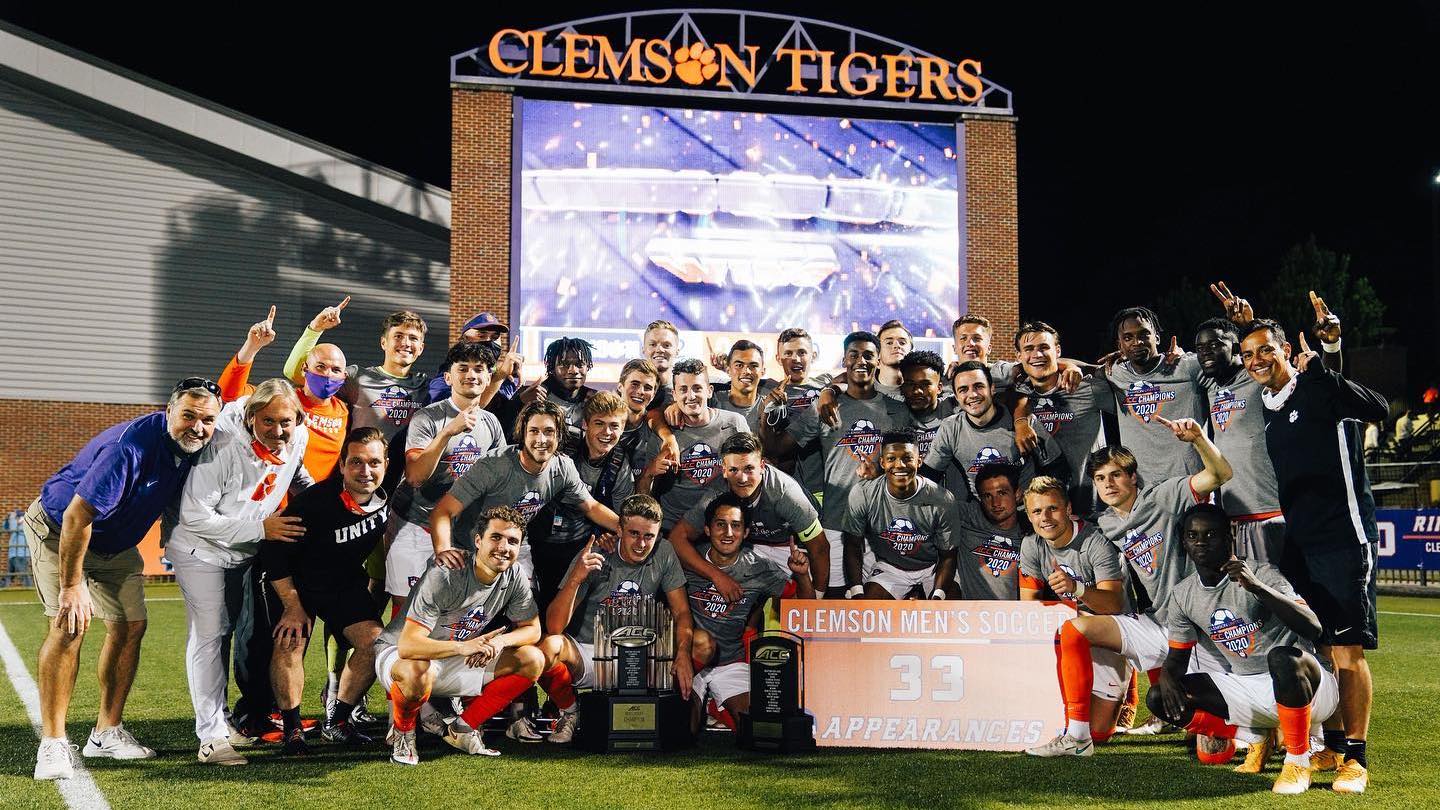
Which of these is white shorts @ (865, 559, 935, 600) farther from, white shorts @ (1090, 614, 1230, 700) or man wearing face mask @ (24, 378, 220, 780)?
man wearing face mask @ (24, 378, 220, 780)

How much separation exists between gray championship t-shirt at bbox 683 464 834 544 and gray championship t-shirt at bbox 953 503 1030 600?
96 cm

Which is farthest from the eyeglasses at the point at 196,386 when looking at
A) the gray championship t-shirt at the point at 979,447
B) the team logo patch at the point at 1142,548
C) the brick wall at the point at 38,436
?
the brick wall at the point at 38,436

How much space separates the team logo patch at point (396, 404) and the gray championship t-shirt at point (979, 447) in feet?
11.4

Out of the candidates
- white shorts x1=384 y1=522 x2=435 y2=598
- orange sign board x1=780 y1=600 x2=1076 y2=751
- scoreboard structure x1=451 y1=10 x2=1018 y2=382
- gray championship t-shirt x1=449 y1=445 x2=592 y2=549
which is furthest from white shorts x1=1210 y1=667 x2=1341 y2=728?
scoreboard structure x1=451 y1=10 x2=1018 y2=382

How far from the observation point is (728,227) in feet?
63.4

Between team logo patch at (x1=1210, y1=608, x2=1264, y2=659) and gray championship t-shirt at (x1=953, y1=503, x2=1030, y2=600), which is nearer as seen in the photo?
team logo patch at (x1=1210, y1=608, x2=1264, y2=659)

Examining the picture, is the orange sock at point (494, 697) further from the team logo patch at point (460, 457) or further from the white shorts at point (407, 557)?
the team logo patch at point (460, 457)

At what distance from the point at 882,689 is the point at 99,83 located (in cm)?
2048

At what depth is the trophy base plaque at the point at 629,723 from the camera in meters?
6.12

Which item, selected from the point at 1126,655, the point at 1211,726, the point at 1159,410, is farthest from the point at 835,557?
the point at 1211,726

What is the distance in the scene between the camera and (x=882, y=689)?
621 centimetres

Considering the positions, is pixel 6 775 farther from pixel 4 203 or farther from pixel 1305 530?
pixel 4 203

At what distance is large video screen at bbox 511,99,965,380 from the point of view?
1881 centimetres

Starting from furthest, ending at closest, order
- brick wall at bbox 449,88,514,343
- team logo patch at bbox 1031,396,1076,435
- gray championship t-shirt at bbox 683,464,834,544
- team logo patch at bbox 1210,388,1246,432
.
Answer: brick wall at bbox 449,88,514,343 → team logo patch at bbox 1031,396,1076,435 → gray championship t-shirt at bbox 683,464,834,544 → team logo patch at bbox 1210,388,1246,432
